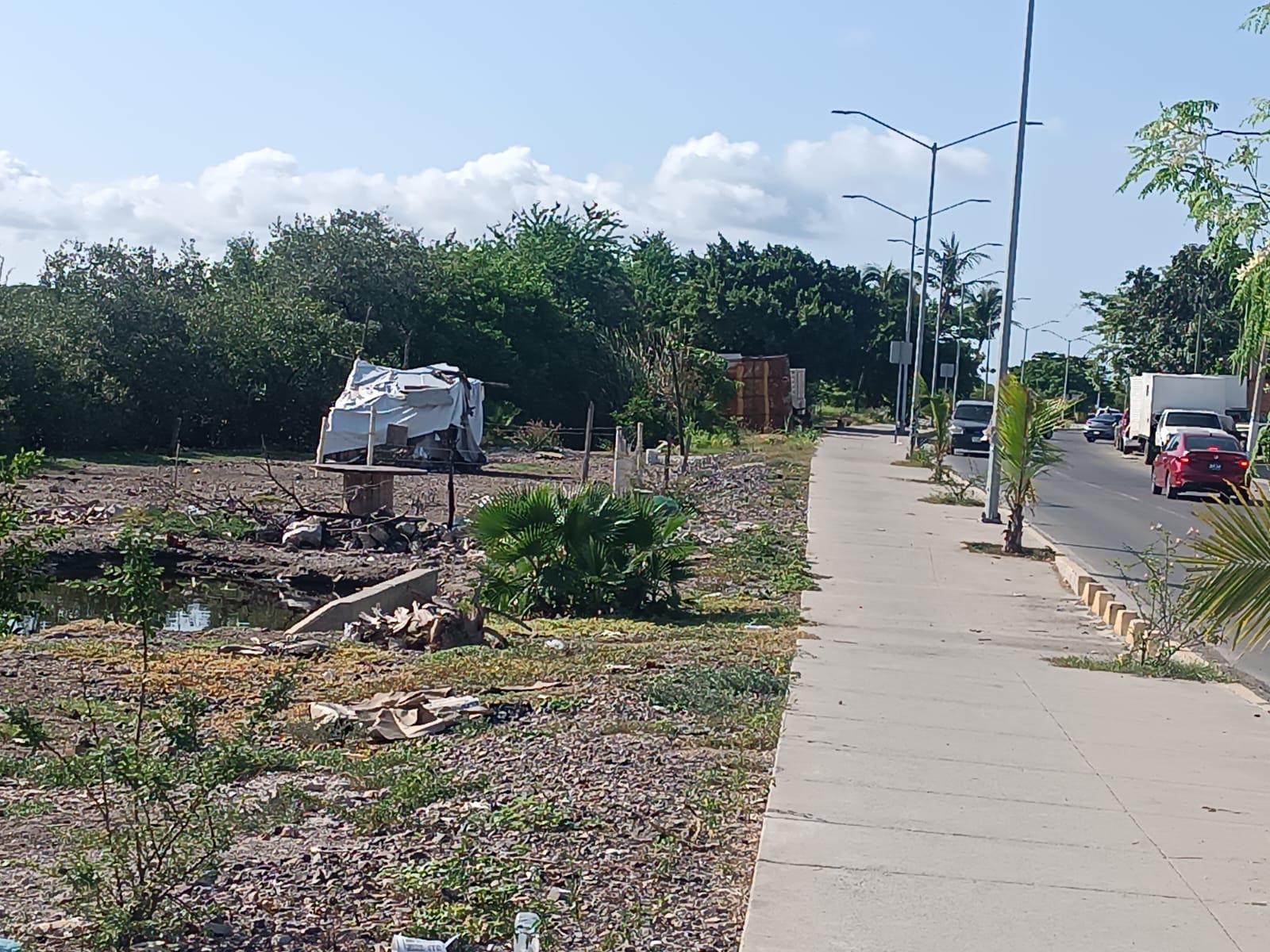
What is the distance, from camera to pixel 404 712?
8.80 m

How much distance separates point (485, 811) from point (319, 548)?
15.6 m

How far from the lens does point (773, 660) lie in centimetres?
1127

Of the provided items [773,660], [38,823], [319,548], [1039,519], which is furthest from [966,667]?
[1039,519]

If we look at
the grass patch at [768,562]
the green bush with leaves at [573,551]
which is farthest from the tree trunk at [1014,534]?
the green bush with leaves at [573,551]

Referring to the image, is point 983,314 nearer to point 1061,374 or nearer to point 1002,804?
point 1061,374

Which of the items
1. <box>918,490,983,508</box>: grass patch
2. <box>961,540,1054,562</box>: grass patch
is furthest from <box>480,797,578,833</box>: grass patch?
<box>918,490,983,508</box>: grass patch

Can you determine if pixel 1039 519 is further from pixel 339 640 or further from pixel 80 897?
pixel 80 897

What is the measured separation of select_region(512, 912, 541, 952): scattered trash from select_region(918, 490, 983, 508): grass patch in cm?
2501

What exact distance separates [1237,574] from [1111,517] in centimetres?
2316

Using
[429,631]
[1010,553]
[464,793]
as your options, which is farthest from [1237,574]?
[1010,553]

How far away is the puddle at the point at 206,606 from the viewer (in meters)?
16.1

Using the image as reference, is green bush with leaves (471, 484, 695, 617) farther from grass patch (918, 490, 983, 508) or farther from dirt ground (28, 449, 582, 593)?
grass patch (918, 490, 983, 508)

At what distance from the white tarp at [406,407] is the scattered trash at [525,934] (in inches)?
1160

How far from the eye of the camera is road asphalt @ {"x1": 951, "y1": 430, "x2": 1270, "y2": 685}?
734 inches
